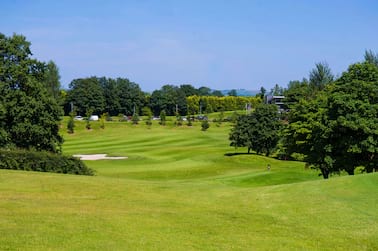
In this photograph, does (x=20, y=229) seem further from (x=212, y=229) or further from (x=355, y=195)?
(x=355, y=195)

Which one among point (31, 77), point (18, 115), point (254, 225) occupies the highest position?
point (31, 77)

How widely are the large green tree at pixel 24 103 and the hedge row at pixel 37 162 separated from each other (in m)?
9.16

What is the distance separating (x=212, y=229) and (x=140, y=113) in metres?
154

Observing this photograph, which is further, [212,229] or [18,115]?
[18,115]

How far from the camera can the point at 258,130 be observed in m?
60.9

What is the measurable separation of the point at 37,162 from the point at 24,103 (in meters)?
10.8

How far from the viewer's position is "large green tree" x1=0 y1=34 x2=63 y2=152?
3488 cm

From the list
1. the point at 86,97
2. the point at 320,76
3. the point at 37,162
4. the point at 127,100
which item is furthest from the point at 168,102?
the point at 37,162

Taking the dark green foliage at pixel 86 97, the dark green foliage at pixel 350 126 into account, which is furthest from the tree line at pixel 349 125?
the dark green foliage at pixel 86 97

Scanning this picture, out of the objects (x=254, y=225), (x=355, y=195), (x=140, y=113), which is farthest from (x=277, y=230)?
(x=140, y=113)

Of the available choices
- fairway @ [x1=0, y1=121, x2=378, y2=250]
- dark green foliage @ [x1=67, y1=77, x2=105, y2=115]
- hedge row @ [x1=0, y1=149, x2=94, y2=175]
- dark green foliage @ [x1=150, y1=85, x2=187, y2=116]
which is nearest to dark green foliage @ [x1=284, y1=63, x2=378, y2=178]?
fairway @ [x1=0, y1=121, x2=378, y2=250]

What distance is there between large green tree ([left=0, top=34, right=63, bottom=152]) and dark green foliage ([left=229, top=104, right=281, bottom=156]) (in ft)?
93.8

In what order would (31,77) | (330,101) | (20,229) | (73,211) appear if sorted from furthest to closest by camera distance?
1. (31,77)
2. (330,101)
3. (73,211)
4. (20,229)

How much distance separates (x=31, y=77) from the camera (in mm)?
36406
